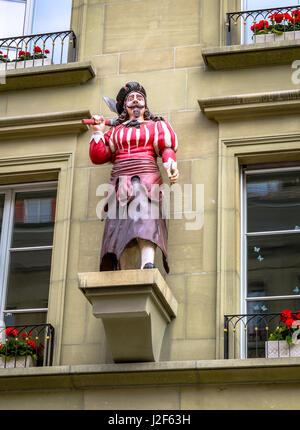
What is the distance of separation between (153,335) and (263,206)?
1.84 meters

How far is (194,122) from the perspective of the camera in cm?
999

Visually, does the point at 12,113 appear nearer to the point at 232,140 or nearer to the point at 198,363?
the point at 232,140

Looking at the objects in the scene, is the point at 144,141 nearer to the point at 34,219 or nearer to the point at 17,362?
the point at 34,219

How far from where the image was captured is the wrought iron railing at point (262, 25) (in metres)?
10.3

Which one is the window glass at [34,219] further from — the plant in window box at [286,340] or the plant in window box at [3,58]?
the plant in window box at [286,340]

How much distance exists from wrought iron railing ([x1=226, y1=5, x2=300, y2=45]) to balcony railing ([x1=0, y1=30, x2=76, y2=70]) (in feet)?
5.55

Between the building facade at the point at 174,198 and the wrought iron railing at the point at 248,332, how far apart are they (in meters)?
0.01

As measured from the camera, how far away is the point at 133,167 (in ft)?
30.5

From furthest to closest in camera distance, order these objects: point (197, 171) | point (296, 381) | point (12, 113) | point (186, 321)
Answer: point (12, 113)
point (197, 171)
point (186, 321)
point (296, 381)

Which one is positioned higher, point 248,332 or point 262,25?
point 262,25

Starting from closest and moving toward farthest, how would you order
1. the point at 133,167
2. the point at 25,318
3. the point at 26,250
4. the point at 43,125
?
the point at 133,167 < the point at 25,318 < the point at 26,250 < the point at 43,125

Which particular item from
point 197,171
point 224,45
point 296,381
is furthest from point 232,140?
point 296,381

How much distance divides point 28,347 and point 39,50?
3404 millimetres

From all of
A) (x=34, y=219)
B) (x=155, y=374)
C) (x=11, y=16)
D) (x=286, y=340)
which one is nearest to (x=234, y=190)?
(x=286, y=340)
